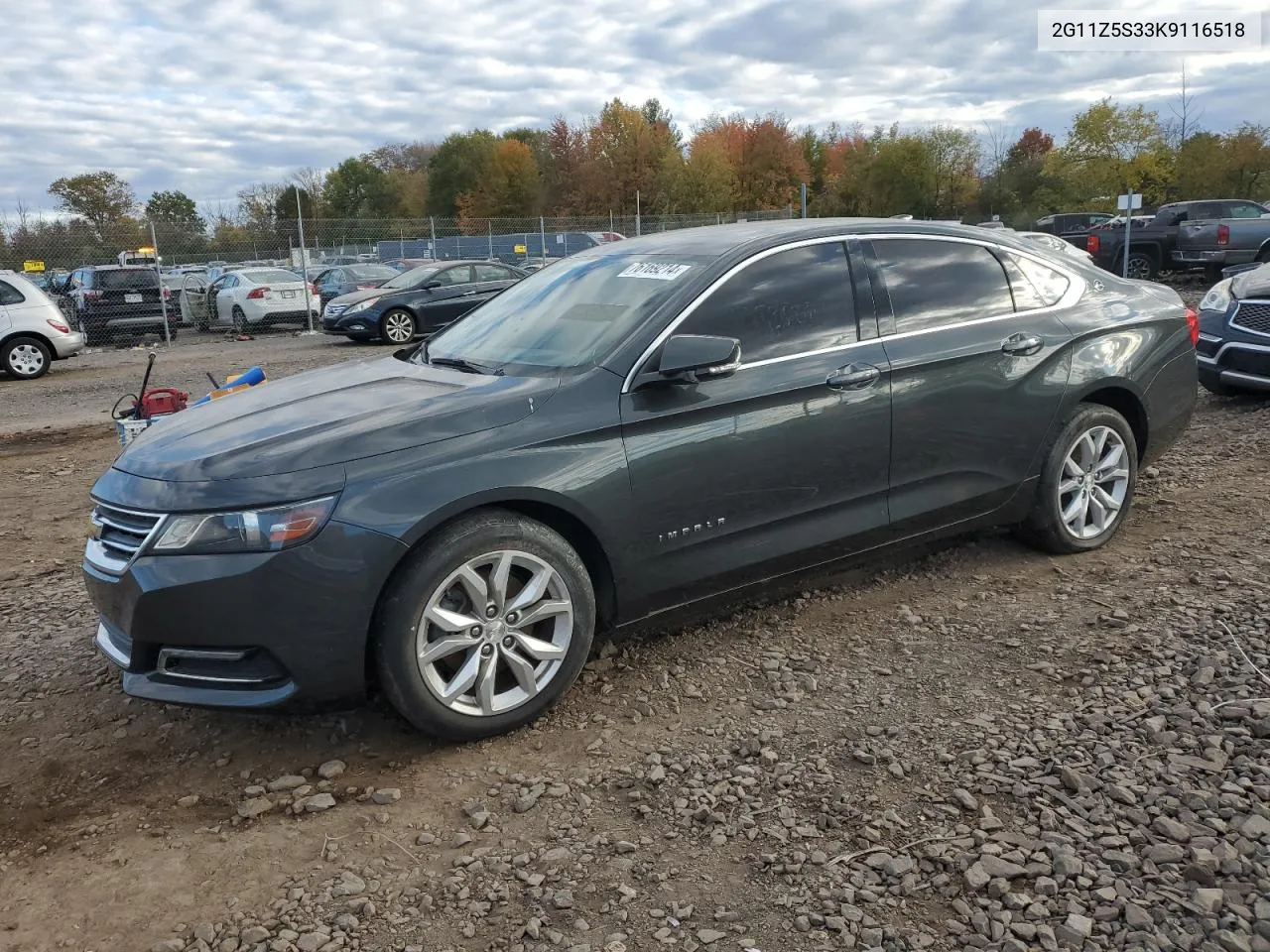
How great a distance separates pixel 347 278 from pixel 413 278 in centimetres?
649

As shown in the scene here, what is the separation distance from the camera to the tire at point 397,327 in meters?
17.5

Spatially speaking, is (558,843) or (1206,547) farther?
(1206,547)

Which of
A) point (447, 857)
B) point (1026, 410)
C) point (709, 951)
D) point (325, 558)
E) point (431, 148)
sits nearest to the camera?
point (709, 951)

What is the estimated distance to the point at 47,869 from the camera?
2.77 metres

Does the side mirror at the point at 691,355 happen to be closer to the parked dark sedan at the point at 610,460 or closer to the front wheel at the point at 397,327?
the parked dark sedan at the point at 610,460

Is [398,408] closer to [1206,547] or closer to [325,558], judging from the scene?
[325,558]

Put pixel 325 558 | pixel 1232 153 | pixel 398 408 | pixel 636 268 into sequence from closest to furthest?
1. pixel 325 558
2. pixel 398 408
3. pixel 636 268
4. pixel 1232 153

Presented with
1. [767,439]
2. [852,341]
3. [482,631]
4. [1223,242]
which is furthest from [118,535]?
[1223,242]

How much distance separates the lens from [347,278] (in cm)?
2397

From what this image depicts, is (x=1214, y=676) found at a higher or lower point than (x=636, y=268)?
lower

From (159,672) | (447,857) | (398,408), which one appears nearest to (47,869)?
(159,672)

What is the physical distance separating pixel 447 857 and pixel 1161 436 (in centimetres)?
408

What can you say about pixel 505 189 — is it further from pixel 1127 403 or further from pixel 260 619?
pixel 260 619

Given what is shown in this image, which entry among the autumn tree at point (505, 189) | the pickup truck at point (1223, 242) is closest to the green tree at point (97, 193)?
the autumn tree at point (505, 189)
